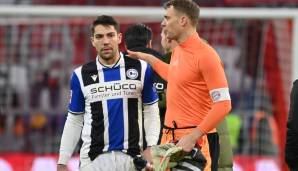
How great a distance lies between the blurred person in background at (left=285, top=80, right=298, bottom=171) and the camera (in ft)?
20.9

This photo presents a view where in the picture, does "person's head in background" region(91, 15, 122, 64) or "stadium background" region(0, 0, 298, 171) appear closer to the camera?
"person's head in background" region(91, 15, 122, 64)

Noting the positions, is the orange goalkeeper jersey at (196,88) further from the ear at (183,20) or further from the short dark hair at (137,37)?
the short dark hair at (137,37)

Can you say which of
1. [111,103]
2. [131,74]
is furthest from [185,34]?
[111,103]

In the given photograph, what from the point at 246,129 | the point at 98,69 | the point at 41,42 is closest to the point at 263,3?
the point at 246,129

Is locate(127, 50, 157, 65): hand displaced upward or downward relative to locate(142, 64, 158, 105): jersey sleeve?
upward

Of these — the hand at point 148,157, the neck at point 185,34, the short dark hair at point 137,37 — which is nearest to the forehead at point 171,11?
the neck at point 185,34

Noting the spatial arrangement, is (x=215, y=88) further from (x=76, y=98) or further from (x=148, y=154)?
(x=76, y=98)

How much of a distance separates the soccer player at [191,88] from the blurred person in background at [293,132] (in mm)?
585

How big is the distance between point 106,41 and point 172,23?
1.99ft

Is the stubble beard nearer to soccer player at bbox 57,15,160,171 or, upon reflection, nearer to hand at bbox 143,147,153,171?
soccer player at bbox 57,15,160,171

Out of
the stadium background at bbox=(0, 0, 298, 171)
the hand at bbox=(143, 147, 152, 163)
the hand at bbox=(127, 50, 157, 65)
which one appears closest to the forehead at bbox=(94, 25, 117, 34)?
the hand at bbox=(127, 50, 157, 65)

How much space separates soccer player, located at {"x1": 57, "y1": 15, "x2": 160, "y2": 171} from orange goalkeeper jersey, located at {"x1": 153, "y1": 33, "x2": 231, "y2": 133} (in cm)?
47

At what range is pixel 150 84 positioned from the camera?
663 centimetres

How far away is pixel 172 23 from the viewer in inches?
241
